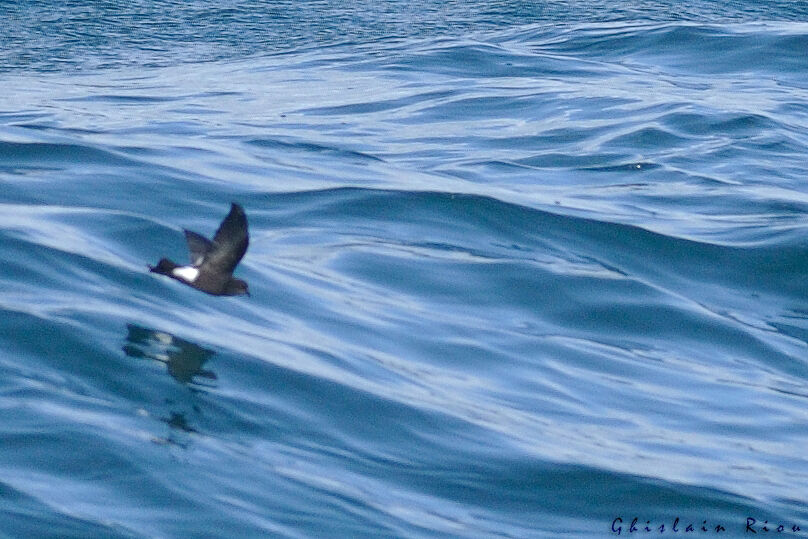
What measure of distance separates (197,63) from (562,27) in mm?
4488

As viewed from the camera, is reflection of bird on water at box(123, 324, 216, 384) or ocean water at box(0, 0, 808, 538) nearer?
ocean water at box(0, 0, 808, 538)

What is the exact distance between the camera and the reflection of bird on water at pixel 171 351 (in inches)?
253

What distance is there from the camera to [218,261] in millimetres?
5688

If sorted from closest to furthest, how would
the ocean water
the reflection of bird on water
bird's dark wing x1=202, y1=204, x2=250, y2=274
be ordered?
bird's dark wing x1=202, y1=204, x2=250, y2=274 → the ocean water → the reflection of bird on water

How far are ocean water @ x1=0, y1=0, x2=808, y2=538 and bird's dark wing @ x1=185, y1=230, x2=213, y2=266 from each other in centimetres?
65

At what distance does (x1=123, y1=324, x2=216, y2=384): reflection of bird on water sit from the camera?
21.1ft

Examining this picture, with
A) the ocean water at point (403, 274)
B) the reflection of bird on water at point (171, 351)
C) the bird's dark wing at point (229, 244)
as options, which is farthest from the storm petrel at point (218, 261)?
the reflection of bird on water at point (171, 351)

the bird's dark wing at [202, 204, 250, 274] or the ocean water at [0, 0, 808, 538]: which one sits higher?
the bird's dark wing at [202, 204, 250, 274]

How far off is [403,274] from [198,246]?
9.78ft

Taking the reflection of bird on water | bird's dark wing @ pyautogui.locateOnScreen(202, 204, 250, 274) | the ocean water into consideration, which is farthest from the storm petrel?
the reflection of bird on water

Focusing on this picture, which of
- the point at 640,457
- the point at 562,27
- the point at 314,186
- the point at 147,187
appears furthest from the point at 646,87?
the point at 640,457

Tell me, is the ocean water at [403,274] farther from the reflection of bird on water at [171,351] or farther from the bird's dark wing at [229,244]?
the bird's dark wing at [229,244]

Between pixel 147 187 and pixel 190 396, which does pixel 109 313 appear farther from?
pixel 147 187

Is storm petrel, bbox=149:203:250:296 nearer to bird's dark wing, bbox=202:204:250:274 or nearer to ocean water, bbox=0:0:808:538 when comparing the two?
bird's dark wing, bbox=202:204:250:274
